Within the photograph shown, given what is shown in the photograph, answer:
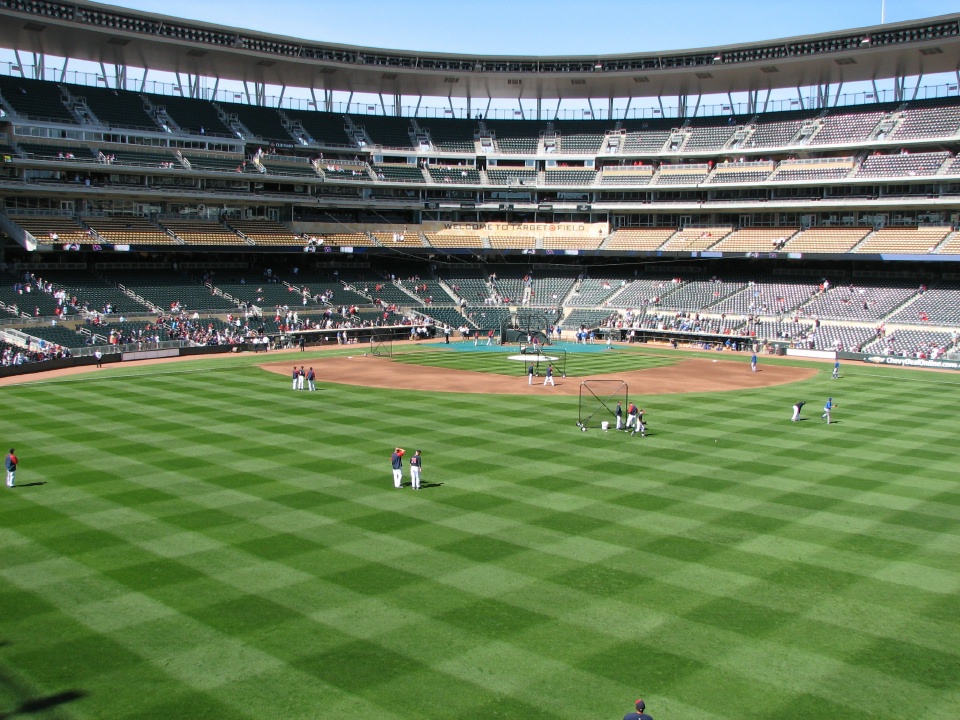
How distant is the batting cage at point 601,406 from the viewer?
37.5 meters

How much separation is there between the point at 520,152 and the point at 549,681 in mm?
88887

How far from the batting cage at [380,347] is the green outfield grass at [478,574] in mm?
30801

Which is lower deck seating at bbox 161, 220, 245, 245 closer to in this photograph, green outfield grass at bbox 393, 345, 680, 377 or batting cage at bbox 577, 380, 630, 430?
green outfield grass at bbox 393, 345, 680, 377

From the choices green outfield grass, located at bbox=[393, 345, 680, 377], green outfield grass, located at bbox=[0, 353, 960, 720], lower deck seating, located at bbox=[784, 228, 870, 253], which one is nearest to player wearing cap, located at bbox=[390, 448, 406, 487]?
green outfield grass, located at bbox=[0, 353, 960, 720]

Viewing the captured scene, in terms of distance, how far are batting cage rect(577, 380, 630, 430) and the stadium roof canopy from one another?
45.3 m

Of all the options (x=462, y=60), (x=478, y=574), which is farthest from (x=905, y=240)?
(x=478, y=574)

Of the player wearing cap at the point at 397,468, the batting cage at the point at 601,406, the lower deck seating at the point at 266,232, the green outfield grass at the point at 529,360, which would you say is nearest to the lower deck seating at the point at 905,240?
the green outfield grass at the point at 529,360

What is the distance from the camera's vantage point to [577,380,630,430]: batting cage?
37500 mm

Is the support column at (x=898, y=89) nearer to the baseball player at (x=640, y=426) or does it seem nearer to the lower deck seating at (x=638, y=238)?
the lower deck seating at (x=638, y=238)

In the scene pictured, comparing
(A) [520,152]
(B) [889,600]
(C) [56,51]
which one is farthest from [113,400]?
(A) [520,152]

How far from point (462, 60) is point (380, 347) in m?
35.6

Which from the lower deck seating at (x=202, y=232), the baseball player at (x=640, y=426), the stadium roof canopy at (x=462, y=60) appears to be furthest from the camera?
the lower deck seating at (x=202, y=232)

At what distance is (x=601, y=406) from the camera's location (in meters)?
40.4

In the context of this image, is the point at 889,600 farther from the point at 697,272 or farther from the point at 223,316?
the point at 697,272
